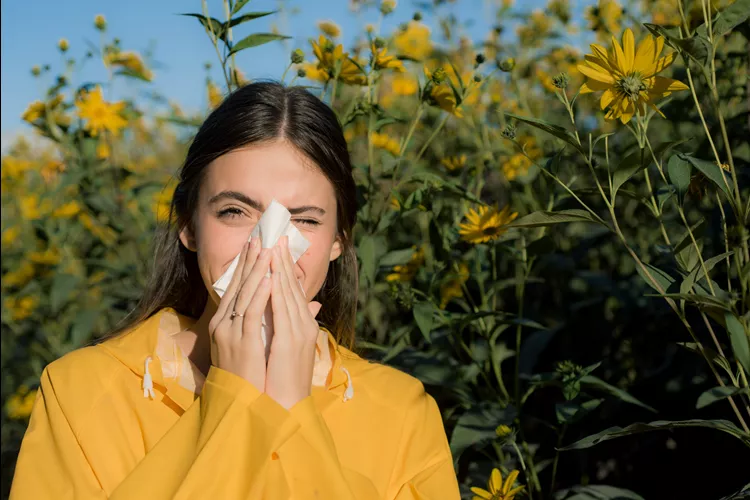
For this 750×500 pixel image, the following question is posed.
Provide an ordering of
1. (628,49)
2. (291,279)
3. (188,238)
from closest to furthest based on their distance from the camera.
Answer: (628,49) < (291,279) < (188,238)

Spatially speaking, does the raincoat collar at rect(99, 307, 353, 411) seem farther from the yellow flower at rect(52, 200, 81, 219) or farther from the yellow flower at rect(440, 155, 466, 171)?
the yellow flower at rect(52, 200, 81, 219)

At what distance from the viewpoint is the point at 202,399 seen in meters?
1.26

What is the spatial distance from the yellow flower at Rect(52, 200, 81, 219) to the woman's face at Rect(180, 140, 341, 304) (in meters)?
1.56

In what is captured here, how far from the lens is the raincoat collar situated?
1356 mm

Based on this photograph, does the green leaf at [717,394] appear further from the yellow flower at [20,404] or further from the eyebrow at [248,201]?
the yellow flower at [20,404]

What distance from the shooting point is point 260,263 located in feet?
4.17

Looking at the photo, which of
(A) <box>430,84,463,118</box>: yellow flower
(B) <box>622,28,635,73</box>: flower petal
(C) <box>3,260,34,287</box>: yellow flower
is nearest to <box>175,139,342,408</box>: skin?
(A) <box>430,84,463,118</box>: yellow flower

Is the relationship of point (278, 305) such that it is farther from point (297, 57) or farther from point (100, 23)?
point (100, 23)

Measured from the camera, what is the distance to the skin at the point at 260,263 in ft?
4.16

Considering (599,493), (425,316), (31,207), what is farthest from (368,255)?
(31,207)

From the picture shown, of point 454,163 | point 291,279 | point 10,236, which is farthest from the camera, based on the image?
point 10,236

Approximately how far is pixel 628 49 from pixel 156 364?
0.90m

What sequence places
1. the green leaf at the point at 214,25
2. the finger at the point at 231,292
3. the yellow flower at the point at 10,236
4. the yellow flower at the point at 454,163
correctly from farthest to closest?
the yellow flower at the point at 10,236
the yellow flower at the point at 454,163
the green leaf at the point at 214,25
the finger at the point at 231,292

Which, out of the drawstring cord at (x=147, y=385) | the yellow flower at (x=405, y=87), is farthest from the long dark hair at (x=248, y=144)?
the yellow flower at (x=405, y=87)
